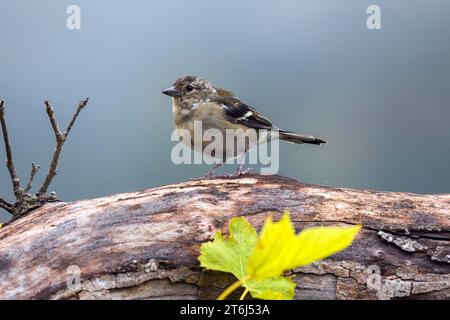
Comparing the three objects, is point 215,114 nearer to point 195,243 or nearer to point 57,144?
point 57,144

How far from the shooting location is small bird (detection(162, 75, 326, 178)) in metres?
5.43

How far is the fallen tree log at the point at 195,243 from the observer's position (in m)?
2.66

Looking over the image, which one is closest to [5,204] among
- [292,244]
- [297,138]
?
[297,138]

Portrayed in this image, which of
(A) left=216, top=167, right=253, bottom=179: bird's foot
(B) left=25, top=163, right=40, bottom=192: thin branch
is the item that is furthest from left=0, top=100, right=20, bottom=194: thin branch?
(A) left=216, top=167, right=253, bottom=179: bird's foot

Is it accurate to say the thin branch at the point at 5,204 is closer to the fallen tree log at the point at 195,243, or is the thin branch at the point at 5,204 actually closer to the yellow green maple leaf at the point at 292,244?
the fallen tree log at the point at 195,243

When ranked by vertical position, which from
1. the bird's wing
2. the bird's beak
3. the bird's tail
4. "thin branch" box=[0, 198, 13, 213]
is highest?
the bird's beak

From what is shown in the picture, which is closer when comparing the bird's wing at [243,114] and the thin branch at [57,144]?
the thin branch at [57,144]

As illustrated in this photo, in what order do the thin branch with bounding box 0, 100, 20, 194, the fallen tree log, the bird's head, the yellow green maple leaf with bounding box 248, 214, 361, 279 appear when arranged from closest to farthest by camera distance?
1. the yellow green maple leaf with bounding box 248, 214, 361, 279
2. the fallen tree log
3. the thin branch with bounding box 0, 100, 20, 194
4. the bird's head

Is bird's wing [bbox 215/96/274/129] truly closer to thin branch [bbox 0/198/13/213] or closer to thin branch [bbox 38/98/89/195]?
thin branch [bbox 38/98/89/195]

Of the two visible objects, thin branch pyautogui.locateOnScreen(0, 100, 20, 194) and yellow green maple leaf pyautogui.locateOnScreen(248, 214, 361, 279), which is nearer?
yellow green maple leaf pyautogui.locateOnScreen(248, 214, 361, 279)

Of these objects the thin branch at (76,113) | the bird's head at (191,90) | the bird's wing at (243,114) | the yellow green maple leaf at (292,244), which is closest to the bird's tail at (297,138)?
the bird's wing at (243,114)

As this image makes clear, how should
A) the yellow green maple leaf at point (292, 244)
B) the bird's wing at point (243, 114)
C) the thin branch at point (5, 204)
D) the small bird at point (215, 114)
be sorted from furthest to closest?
the bird's wing at point (243, 114)
the small bird at point (215, 114)
the thin branch at point (5, 204)
the yellow green maple leaf at point (292, 244)

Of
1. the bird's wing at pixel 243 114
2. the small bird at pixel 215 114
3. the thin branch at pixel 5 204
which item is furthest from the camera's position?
the bird's wing at pixel 243 114
